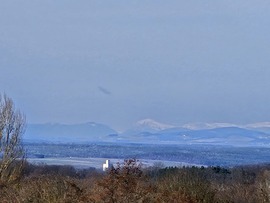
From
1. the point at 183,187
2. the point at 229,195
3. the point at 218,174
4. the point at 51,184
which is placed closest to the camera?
the point at 51,184

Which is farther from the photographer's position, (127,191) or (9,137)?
(9,137)

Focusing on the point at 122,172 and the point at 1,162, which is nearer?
the point at 122,172

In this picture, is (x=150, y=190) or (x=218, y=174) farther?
(x=218, y=174)

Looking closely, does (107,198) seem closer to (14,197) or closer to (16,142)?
(14,197)

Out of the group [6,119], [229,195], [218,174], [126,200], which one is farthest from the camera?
[218,174]

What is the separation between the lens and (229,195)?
30172 mm

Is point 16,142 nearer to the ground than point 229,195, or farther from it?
farther from it

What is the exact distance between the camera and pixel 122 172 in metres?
24.6

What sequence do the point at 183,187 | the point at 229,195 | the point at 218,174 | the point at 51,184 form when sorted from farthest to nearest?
the point at 218,174 < the point at 229,195 < the point at 183,187 < the point at 51,184

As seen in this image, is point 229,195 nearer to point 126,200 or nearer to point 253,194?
point 253,194

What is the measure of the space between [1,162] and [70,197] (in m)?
17.4

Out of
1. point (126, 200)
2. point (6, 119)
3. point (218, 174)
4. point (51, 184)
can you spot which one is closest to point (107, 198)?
point (126, 200)

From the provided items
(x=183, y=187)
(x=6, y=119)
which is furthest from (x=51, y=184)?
(x=6, y=119)

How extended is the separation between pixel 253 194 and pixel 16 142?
45.8 feet
